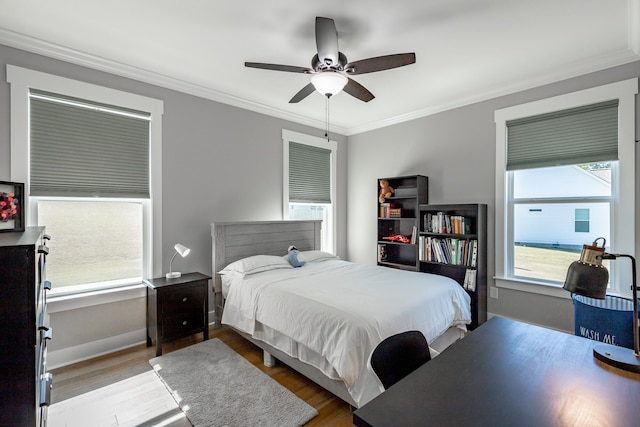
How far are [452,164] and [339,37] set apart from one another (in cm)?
224

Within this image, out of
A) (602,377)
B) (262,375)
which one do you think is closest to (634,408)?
(602,377)

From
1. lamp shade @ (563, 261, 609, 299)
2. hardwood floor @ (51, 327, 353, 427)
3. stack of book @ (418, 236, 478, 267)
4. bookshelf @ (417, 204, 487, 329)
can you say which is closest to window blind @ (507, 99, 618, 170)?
bookshelf @ (417, 204, 487, 329)

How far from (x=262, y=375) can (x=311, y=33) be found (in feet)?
9.03

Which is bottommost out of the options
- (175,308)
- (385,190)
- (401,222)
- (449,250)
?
(175,308)

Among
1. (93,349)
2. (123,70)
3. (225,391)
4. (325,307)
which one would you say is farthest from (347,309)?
(123,70)

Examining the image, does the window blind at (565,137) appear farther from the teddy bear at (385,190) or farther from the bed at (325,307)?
the bed at (325,307)

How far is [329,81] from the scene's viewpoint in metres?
2.15

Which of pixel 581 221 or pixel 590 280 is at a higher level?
pixel 581 221

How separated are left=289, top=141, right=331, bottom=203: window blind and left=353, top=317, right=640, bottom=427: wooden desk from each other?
334cm

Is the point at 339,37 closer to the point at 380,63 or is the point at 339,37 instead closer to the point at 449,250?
the point at 380,63

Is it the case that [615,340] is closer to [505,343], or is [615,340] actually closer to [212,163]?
[505,343]

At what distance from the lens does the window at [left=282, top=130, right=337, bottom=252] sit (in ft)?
13.8

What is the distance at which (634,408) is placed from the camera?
2.90 ft

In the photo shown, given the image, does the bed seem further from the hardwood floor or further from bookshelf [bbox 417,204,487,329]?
bookshelf [bbox 417,204,487,329]
